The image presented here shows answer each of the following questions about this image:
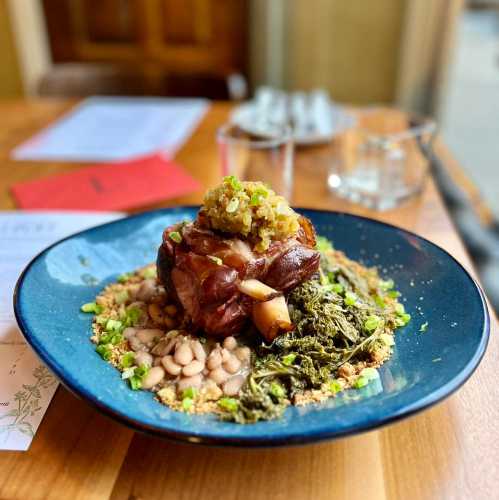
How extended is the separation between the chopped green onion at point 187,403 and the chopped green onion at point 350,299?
0.91 ft

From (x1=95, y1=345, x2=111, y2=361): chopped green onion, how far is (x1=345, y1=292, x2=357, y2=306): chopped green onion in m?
0.34

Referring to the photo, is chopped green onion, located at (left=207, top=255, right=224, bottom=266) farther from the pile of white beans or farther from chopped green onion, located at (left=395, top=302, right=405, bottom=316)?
chopped green onion, located at (left=395, top=302, right=405, bottom=316)

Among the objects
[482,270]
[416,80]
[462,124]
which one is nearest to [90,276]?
[482,270]

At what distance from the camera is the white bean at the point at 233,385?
70 centimetres

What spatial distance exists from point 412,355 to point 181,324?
12.7 inches

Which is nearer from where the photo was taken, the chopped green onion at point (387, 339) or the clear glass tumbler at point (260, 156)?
the chopped green onion at point (387, 339)

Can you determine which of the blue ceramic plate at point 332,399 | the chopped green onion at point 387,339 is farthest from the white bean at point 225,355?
the chopped green onion at point 387,339

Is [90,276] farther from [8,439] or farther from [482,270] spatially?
[482,270]

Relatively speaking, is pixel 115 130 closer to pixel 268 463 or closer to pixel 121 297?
pixel 121 297

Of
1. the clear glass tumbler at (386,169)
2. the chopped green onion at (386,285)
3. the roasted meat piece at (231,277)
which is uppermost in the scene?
the roasted meat piece at (231,277)

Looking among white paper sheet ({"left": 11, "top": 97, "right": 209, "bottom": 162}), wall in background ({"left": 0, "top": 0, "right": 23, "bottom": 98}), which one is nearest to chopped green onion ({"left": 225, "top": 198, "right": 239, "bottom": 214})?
white paper sheet ({"left": 11, "top": 97, "right": 209, "bottom": 162})

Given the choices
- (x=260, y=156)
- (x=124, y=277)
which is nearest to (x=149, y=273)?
(x=124, y=277)

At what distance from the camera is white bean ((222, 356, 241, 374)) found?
0.74 meters

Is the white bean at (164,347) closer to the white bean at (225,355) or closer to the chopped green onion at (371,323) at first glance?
the white bean at (225,355)
